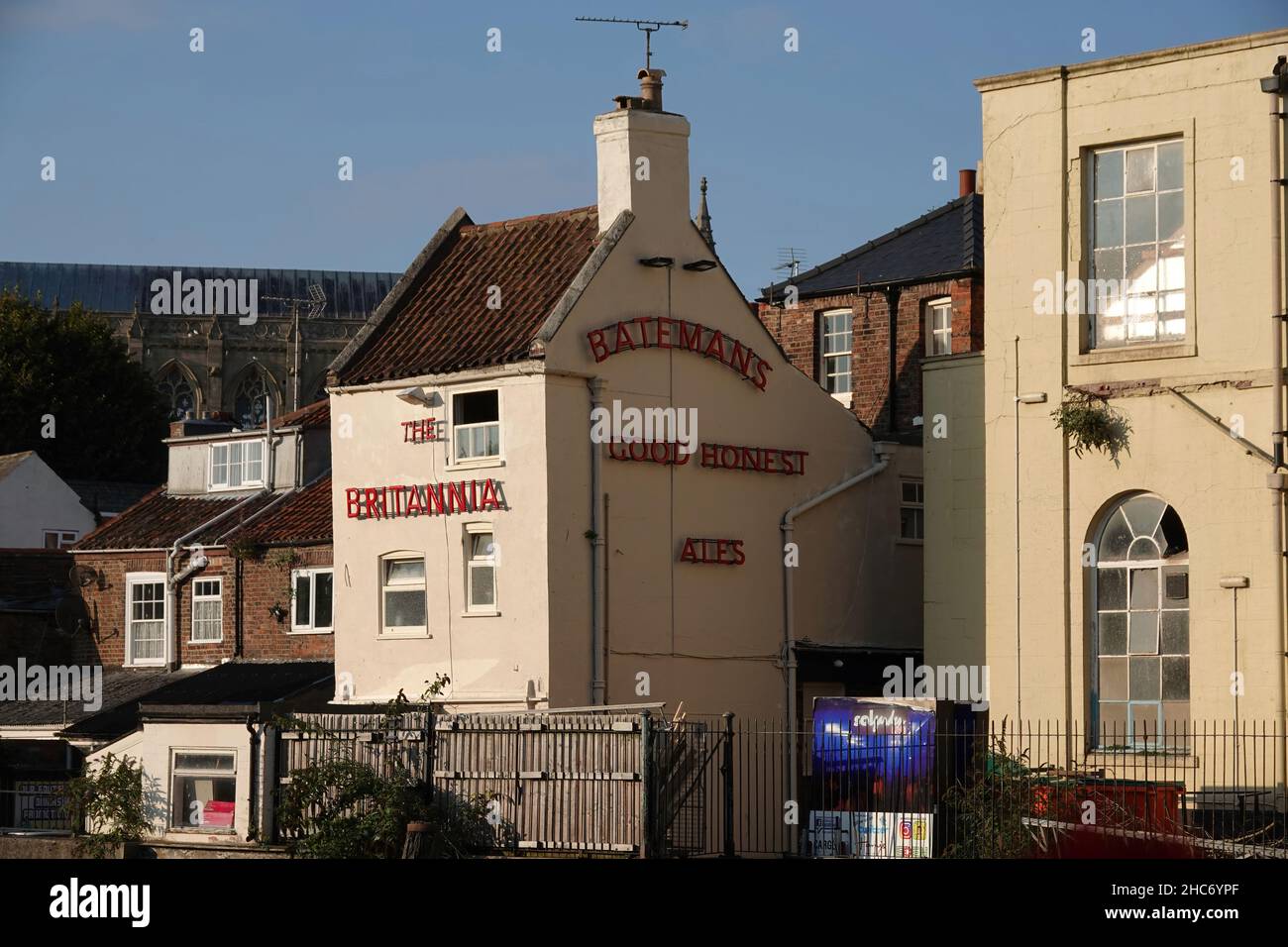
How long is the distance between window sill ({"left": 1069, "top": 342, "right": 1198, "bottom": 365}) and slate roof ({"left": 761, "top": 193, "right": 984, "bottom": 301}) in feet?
48.3

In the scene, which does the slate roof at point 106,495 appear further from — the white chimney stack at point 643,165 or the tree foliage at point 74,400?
the white chimney stack at point 643,165

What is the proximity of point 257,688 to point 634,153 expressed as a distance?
492 inches

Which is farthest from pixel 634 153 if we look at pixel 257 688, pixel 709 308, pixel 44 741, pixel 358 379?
pixel 44 741

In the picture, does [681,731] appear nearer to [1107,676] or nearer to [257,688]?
[1107,676]

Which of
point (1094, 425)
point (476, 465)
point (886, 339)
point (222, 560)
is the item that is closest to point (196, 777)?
point (476, 465)

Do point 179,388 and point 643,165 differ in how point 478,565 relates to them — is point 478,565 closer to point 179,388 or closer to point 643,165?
point 643,165

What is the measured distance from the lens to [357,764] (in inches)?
1132

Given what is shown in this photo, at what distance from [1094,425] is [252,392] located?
103648 millimetres

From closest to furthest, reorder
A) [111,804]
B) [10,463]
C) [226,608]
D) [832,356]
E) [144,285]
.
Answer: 1. [111,804]
2. [832,356]
3. [226,608]
4. [10,463]
5. [144,285]

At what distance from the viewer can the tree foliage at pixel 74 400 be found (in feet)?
257

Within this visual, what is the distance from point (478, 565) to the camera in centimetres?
3478

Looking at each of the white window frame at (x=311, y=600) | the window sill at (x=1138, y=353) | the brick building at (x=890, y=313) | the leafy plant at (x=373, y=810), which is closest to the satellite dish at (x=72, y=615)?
the white window frame at (x=311, y=600)

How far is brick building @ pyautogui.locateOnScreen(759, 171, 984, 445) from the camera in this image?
40.9 metres

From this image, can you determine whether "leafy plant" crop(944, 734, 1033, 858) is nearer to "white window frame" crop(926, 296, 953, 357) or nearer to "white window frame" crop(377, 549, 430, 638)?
"white window frame" crop(377, 549, 430, 638)
